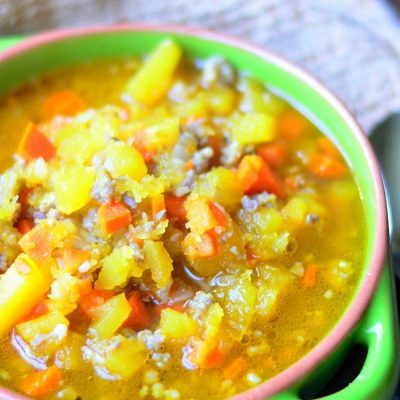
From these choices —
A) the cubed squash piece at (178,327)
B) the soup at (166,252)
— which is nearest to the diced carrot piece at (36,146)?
the soup at (166,252)

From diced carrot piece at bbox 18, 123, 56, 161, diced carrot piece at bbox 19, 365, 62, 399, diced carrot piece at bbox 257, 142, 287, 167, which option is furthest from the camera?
diced carrot piece at bbox 257, 142, 287, 167

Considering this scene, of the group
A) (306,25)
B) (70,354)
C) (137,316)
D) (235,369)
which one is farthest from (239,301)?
(306,25)

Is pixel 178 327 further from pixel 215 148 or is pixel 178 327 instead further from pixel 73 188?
pixel 215 148

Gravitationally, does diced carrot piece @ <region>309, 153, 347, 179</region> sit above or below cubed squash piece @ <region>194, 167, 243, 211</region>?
below

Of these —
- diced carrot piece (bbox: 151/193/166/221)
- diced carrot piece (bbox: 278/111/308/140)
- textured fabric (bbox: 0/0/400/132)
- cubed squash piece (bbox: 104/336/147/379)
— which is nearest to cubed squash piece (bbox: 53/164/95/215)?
diced carrot piece (bbox: 151/193/166/221)

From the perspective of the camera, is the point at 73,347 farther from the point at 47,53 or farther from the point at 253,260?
the point at 47,53

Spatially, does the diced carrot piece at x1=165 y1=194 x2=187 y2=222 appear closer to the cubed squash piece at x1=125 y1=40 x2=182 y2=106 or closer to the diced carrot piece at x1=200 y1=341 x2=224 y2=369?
the diced carrot piece at x1=200 y1=341 x2=224 y2=369

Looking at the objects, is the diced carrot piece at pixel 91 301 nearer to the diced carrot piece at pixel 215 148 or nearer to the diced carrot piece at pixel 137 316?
the diced carrot piece at pixel 137 316
